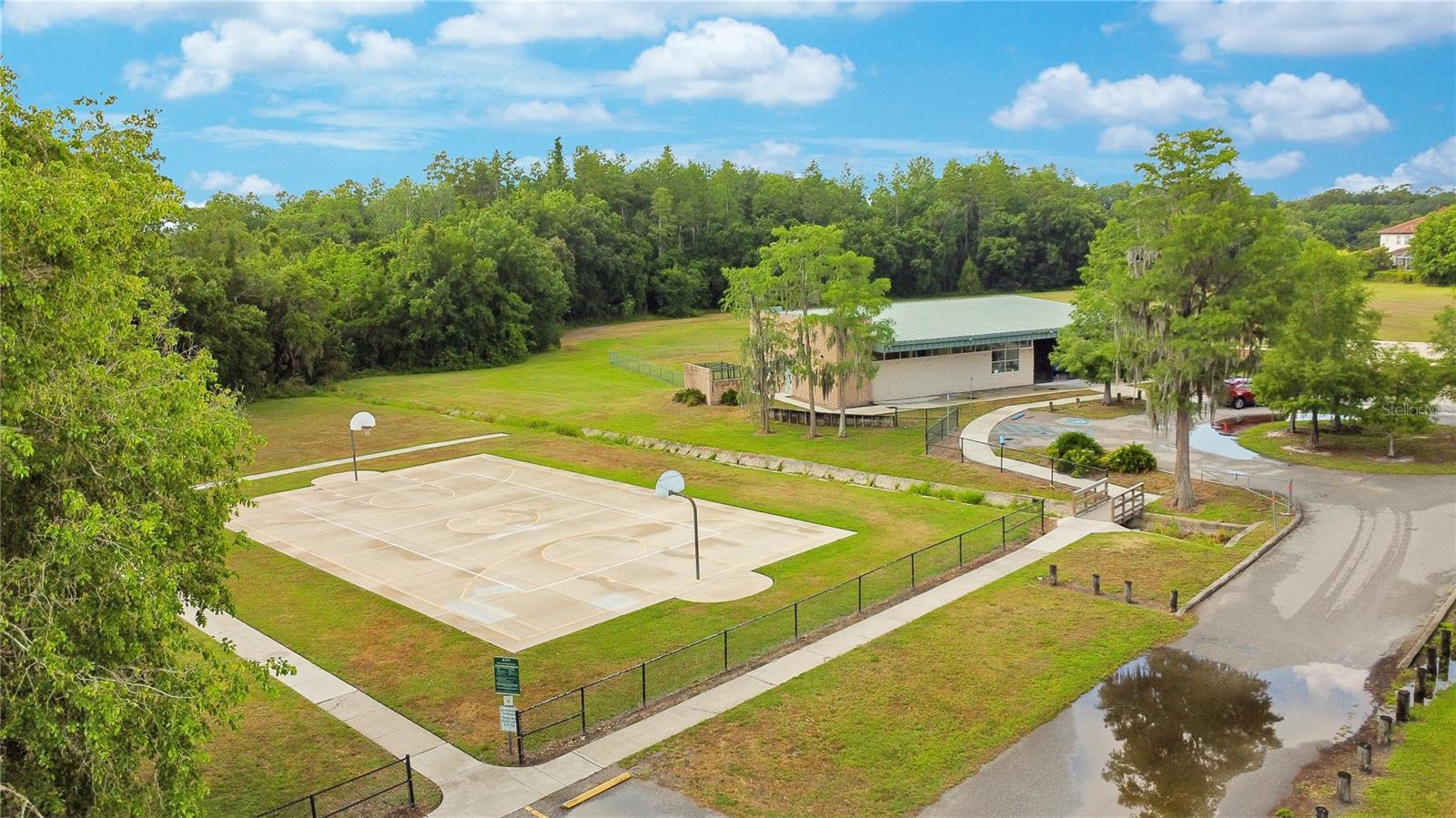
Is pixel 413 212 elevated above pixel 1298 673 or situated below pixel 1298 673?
above

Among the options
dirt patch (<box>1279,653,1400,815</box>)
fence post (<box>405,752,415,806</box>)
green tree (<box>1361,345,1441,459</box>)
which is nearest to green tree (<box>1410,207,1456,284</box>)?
green tree (<box>1361,345,1441,459</box>)

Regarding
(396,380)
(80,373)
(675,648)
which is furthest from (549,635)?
(396,380)

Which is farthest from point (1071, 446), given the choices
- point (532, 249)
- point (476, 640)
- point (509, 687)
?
point (532, 249)

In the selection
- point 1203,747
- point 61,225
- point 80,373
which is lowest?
point 1203,747

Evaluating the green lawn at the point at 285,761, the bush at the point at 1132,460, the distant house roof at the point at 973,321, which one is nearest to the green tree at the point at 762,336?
the distant house roof at the point at 973,321

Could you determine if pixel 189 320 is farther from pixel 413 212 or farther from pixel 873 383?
pixel 413 212

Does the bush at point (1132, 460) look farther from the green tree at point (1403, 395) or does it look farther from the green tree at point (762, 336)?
the green tree at point (762, 336)
